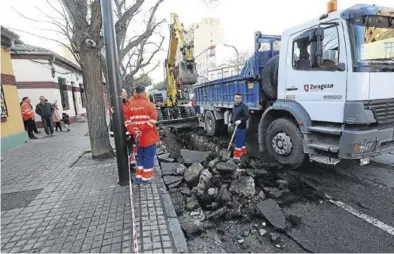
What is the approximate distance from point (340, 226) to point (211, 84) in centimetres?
664

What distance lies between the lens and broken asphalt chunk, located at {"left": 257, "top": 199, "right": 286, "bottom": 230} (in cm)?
328

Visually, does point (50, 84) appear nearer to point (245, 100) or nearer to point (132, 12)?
point (132, 12)

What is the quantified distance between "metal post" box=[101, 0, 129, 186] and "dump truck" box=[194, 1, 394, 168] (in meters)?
3.26

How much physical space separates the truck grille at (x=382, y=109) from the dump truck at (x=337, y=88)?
0.02 meters

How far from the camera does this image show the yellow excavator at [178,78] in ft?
35.3

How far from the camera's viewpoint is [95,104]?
616 centimetres

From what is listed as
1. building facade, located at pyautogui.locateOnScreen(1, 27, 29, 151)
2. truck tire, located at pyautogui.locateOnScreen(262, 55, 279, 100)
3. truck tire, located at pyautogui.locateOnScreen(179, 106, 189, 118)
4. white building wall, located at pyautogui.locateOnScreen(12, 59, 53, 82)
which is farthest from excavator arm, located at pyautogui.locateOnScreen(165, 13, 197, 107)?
white building wall, located at pyautogui.locateOnScreen(12, 59, 53, 82)

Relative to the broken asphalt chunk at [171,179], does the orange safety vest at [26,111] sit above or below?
above

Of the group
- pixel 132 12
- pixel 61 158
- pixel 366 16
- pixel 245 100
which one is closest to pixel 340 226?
pixel 366 16

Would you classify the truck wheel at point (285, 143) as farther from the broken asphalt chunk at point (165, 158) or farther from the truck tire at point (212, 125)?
the truck tire at point (212, 125)

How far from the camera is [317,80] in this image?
14.5 ft

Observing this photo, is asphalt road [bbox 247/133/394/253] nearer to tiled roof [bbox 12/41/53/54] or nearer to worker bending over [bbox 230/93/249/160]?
worker bending over [bbox 230/93/249/160]

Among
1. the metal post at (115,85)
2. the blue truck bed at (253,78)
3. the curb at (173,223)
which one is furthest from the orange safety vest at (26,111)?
the curb at (173,223)

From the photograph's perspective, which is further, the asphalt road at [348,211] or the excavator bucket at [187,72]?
the excavator bucket at [187,72]
